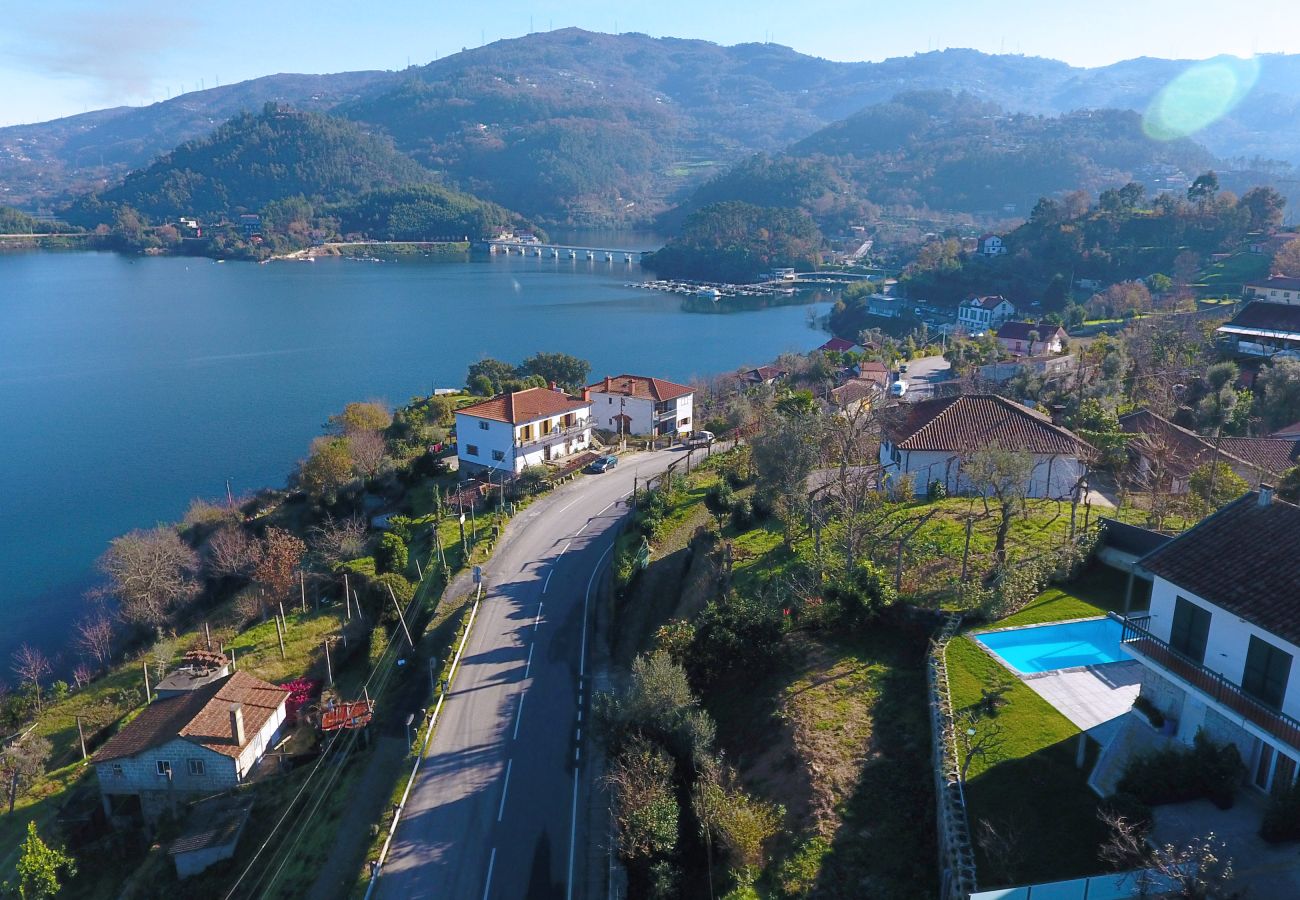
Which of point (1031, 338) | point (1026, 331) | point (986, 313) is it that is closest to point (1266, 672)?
point (1031, 338)

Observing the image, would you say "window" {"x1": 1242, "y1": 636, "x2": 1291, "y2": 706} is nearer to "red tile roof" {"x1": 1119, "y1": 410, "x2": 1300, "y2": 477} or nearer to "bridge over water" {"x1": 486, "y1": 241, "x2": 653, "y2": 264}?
"red tile roof" {"x1": 1119, "y1": 410, "x2": 1300, "y2": 477}

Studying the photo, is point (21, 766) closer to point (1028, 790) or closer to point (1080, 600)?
point (1028, 790)

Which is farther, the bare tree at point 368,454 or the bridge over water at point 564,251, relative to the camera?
the bridge over water at point 564,251

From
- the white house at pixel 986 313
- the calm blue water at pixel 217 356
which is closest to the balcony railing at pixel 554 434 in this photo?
the calm blue water at pixel 217 356

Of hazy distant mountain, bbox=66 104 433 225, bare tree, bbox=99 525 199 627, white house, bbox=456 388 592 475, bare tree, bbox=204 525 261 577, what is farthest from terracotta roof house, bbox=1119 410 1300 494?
hazy distant mountain, bbox=66 104 433 225

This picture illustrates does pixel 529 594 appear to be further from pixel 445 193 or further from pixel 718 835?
pixel 445 193

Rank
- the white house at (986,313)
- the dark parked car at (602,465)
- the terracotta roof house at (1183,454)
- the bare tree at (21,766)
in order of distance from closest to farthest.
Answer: the bare tree at (21,766), the terracotta roof house at (1183,454), the dark parked car at (602,465), the white house at (986,313)

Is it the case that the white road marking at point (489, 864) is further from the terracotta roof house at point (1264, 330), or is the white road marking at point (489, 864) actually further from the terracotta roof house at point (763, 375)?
the terracotta roof house at point (763, 375)
